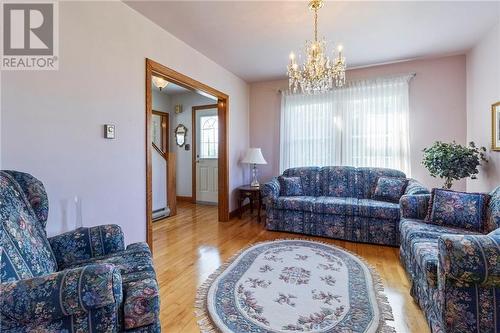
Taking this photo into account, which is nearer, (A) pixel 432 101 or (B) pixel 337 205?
→ (B) pixel 337 205

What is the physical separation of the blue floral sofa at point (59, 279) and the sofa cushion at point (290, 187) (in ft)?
8.51

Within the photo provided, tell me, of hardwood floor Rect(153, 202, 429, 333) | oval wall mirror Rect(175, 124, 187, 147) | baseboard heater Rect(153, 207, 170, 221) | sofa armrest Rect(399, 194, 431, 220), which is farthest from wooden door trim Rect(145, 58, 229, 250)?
sofa armrest Rect(399, 194, 431, 220)

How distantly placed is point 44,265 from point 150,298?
72cm

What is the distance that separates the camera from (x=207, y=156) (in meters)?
5.81

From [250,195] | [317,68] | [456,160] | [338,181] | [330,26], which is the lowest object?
[250,195]

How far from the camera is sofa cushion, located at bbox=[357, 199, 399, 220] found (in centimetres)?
308

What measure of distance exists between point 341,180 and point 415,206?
1.40 meters

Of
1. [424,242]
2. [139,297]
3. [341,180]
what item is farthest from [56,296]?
[341,180]

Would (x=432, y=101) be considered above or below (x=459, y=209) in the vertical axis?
above

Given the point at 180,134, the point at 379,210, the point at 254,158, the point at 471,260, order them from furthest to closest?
the point at 180,134, the point at 254,158, the point at 379,210, the point at 471,260

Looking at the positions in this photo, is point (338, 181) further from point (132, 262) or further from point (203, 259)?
point (132, 262)

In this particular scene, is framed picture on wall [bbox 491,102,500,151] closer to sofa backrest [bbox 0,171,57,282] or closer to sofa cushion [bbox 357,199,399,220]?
sofa cushion [bbox 357,199,399,220]

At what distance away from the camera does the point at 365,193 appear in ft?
12.4

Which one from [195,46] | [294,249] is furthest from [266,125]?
[294,249]
